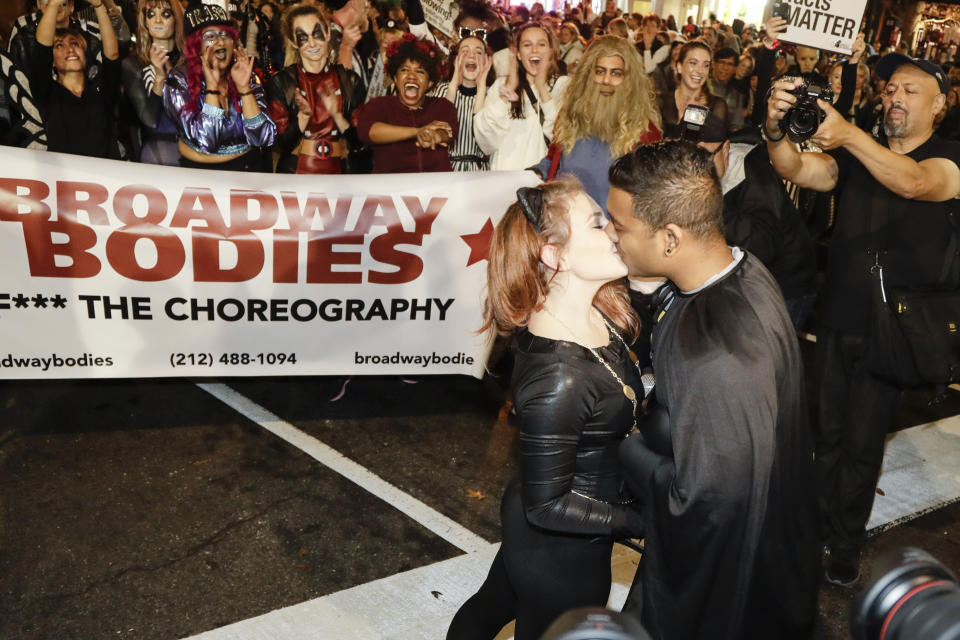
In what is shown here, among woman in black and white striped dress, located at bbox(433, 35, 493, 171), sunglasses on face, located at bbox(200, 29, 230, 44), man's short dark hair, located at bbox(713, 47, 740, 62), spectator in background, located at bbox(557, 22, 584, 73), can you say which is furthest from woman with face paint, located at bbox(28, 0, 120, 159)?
man's short dark hair, located at bbox(713, 47, 740, 62)

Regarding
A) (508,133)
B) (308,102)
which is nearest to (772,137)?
(508,133)

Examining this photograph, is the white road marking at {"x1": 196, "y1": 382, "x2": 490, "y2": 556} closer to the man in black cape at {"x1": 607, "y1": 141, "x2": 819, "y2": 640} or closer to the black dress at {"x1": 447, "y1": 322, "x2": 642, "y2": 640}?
the black dress at {"x1": 447, "y1": 322, "x2": 642, "y2": 640}

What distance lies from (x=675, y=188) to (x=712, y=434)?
25.2 inches

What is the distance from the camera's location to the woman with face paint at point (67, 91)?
6.35 metres

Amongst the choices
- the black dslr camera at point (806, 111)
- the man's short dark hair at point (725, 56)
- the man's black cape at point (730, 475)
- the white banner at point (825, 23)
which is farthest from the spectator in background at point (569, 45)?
the man's black cape at point (730, 475)

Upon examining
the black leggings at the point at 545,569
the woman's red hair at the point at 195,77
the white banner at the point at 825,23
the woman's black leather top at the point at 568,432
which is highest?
the white banner at the point at 825,23

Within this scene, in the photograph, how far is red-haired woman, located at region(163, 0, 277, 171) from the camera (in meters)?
5.82

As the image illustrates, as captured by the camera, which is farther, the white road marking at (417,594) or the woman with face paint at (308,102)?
the woman with face paint at (308,102)

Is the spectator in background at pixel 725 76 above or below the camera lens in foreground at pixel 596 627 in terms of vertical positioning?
above

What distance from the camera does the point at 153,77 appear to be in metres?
6.36

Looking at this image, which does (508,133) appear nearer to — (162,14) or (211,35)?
(211,35)

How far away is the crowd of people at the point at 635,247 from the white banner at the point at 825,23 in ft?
0.46

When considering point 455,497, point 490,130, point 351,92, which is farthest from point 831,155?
point 351,92

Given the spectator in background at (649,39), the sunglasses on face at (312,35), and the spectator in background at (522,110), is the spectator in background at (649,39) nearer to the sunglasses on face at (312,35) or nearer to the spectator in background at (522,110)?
the spectator in background at (522,110)
